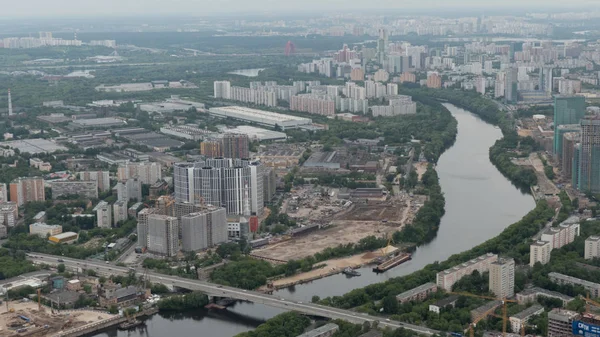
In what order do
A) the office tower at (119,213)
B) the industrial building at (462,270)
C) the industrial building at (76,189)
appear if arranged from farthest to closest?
the industrial building at (76,189)
the office tower at (119,213)
the industrial building at (462,270)

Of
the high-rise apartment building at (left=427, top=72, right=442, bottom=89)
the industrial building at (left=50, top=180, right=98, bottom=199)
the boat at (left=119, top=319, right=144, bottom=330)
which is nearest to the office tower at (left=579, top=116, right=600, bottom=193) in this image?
the industrial building at (left=50, top=180, right=98, bottom=199)

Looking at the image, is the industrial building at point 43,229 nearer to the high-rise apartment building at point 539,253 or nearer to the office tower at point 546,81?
the high-rise apartment building at point 539,253

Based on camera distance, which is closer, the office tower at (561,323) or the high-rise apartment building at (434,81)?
the office tower at (561,323)

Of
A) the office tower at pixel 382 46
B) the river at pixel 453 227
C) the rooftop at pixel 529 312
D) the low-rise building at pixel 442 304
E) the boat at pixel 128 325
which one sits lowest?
the boat at pixel 128 325

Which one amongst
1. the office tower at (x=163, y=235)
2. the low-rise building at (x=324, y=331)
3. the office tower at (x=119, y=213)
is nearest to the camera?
the low-rise building at (x=324, y=331)

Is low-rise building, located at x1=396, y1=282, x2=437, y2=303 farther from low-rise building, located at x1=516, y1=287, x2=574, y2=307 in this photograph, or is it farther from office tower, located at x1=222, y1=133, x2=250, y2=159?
office tower, located at x1=222, y1=133, x2=250, y2=159

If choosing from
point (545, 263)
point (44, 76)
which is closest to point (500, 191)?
point (545, 263)

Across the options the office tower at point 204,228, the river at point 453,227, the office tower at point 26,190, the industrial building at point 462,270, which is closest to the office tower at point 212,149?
the office tower at point 26,190

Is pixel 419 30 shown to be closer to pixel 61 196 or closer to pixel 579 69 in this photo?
pixel 579 69
